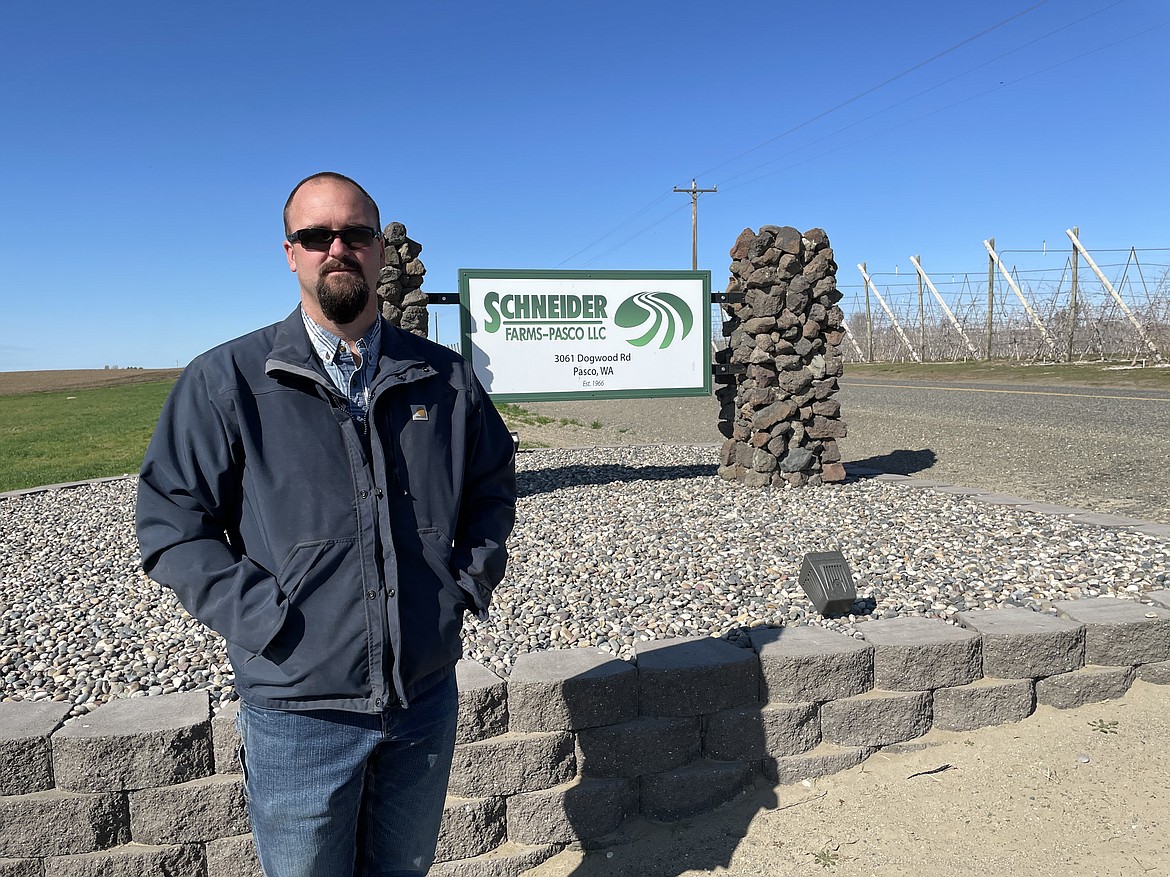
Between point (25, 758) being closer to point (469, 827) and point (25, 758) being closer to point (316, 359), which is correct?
point (469, 827)

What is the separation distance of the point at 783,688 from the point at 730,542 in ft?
7.75

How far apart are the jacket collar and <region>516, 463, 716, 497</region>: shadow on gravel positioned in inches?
229

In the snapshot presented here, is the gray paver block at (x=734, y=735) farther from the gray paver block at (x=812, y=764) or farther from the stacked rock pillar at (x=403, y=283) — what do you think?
the stacked rock pillar at (x=403, y=283)

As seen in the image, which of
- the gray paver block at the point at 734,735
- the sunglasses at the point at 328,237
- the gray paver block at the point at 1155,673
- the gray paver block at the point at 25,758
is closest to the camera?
the sunglasses at the point at 328,237

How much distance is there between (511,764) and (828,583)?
191 cm

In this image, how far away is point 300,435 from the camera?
5.72ft

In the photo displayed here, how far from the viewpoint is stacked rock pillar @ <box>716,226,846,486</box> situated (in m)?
7.76

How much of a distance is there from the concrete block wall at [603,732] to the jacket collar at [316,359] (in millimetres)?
1453

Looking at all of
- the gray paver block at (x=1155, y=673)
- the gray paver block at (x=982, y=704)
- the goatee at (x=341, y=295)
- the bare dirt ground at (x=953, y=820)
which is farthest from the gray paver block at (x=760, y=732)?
the goatee at (x=341, y=295)

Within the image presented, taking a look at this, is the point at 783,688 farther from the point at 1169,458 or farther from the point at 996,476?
the point at 1169,458

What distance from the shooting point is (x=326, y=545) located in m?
1.71

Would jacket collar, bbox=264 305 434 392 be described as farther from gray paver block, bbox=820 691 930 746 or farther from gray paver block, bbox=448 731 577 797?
gray paver block, bbox=820 691 930 746

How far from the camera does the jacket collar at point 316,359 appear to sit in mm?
1727

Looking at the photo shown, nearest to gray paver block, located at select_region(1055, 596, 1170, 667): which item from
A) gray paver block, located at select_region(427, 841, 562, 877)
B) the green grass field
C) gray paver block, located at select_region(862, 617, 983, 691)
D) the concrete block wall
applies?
the concrete block wall
